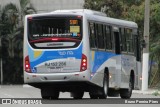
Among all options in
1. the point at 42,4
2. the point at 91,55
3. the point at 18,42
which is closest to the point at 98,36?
the point at 91,55

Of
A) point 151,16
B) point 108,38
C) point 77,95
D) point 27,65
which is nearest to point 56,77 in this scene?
point 27,65

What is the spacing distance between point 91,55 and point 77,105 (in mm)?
2615

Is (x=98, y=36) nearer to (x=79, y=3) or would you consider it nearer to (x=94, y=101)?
(x=94, y=101)

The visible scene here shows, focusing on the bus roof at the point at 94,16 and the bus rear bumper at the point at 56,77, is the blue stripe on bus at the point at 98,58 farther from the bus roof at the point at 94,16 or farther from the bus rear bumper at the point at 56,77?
the bus roof at the point at 94,16

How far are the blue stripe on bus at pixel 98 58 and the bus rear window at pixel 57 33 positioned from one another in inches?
42.4

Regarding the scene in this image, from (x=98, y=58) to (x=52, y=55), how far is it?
1997 mm

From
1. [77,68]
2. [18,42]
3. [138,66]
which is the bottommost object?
[18,42]

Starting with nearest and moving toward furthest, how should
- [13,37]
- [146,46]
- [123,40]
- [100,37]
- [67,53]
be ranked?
[67,53] → [100,37] → [123,40] → [146,46] → [13,37]

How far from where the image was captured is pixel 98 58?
81.1ft

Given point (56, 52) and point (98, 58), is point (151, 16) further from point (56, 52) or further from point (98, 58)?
point (56, 52)

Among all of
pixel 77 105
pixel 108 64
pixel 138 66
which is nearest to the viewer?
pixel 77 105

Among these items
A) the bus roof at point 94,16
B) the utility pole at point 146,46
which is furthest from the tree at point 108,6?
the bus roof at point 94,16

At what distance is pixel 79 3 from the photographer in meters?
79.6

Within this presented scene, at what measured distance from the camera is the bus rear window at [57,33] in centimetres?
2378
